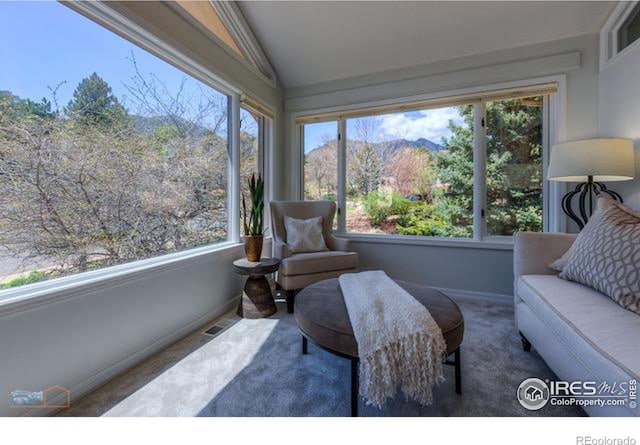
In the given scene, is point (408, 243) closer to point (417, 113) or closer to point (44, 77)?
point (417, 113)

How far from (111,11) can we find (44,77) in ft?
1.80

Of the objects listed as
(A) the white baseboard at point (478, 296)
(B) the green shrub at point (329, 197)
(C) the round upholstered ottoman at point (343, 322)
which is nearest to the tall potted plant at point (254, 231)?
(C) the round upholstered ottoman at point (343, 322)

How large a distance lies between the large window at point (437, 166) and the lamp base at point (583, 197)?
0.25 m

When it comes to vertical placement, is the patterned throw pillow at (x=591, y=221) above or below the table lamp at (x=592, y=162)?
below

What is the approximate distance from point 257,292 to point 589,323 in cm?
209

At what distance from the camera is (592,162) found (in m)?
1.97

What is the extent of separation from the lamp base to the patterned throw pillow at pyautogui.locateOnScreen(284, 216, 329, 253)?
2254mm

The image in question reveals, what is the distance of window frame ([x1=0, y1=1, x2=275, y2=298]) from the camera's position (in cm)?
136

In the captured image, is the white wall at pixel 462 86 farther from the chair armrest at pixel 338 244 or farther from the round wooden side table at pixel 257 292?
the round wooden side table at pixel 257 292

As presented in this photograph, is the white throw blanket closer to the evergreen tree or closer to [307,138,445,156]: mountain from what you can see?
the evergreen tree

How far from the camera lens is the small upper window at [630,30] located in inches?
82.2

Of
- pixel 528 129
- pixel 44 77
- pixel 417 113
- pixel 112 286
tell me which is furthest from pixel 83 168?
pixel 528 129

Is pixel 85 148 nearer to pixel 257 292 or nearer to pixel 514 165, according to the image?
pixel 257 292

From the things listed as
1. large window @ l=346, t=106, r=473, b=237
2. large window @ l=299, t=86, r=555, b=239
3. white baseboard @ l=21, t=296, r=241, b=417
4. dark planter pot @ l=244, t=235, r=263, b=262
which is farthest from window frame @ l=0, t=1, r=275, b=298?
large window @ l=346, t=106, r=473, b=237
